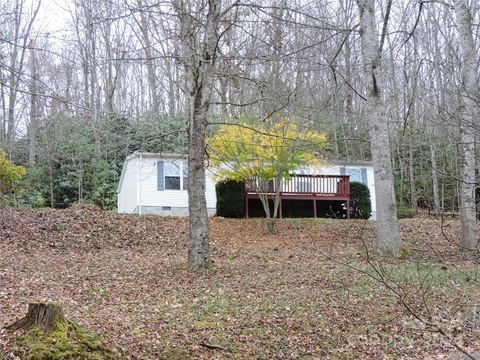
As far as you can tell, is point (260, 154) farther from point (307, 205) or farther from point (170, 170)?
point (307, 205)

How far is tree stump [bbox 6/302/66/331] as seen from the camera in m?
4.20

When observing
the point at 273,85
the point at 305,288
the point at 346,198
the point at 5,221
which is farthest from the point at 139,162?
the point at 305,288

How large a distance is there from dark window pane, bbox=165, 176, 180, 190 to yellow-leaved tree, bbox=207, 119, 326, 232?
10.6 feet

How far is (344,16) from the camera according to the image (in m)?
15.6

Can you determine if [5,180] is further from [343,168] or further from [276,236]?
[343,168]

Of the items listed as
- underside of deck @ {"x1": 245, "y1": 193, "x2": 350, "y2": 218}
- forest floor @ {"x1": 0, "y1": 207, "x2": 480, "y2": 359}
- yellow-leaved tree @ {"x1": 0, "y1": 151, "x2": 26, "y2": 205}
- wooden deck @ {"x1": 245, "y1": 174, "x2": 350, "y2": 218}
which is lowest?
forest floor @ {"x1": 0, "y1": 207, "x2": 480, "y2": 359}

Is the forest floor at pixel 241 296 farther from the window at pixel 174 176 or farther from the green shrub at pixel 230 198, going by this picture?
the window at pixel 174 176

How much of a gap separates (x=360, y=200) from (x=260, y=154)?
6295 millimetres

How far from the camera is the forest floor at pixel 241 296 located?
18.0 feet

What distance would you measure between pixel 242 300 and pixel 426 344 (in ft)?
8.17

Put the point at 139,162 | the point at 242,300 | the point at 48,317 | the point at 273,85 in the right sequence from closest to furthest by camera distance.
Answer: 1. the point at 48,317
2. the point at 242,300
3. the point at 273,85
4. the point at 139,162

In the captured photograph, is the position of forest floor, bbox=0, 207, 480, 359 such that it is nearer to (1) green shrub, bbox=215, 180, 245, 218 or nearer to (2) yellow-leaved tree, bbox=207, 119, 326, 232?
(2) yellow-leaved tree, bbox=207, 119, 326, 232

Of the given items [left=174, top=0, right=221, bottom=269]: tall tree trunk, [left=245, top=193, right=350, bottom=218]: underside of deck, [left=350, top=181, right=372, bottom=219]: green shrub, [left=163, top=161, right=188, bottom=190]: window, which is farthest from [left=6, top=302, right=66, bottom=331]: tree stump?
[left=350, top=181, right=372, bottom=219]: green shrub

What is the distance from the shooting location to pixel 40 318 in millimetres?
4195
